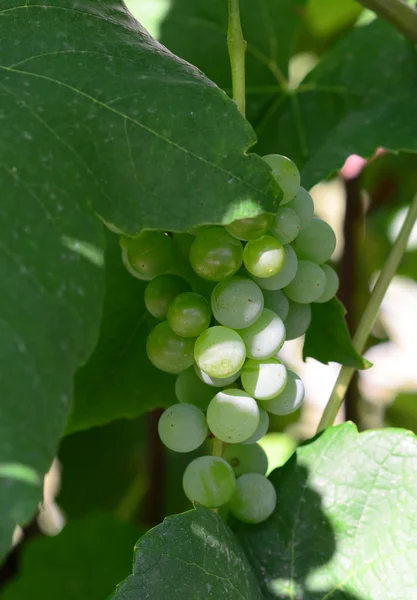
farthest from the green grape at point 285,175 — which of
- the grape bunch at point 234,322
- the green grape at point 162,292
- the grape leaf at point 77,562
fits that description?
the grape leaf at point 77,562

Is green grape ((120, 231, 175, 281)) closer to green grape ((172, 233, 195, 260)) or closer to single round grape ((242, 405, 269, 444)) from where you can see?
green grape ((172, 233, 195, 260))

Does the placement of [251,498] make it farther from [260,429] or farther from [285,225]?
[285,225]

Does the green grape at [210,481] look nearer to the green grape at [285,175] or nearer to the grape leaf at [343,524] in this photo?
the grape leaf at [343,524]

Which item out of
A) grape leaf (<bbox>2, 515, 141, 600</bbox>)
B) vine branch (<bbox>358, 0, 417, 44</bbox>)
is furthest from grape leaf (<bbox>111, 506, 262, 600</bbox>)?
grape leaf (<bbox>2, 515, 141, 600</bbox>)

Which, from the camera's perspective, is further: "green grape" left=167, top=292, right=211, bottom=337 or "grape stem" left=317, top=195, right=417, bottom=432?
"grape stem" left=317, top=195, right=417, bottom=432

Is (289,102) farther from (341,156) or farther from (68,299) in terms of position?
(68,299)

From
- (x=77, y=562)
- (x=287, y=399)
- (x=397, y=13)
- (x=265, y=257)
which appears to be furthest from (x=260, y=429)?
(x=77, y=562)
